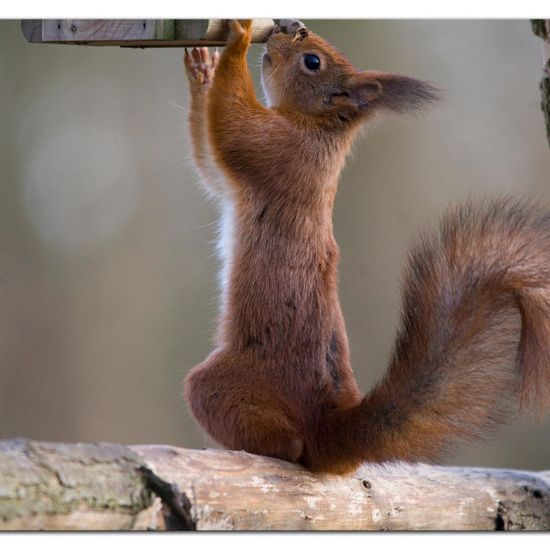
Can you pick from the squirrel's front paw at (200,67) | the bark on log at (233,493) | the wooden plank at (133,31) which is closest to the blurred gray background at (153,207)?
the squirrel's front paw at (200,67)

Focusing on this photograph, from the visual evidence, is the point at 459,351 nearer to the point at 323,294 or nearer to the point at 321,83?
the point at 323,294

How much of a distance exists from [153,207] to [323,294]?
170cm

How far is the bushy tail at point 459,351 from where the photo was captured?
7.90 ft

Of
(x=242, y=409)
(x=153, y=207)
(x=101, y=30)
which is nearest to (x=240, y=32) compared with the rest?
(x=101, y=30)

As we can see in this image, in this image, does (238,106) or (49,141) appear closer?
(238,106)

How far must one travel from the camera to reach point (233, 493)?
2.21 metres

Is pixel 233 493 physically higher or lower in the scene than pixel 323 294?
lower

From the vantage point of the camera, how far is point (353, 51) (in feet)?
11.6

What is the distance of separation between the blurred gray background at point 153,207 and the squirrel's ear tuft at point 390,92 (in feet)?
0.83

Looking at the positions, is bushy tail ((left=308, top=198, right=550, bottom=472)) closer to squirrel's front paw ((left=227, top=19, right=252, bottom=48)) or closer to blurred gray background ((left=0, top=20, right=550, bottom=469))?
squirrel's front paw ((left=227, top=19, right=252, bottom=48))

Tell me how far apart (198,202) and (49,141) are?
25.9 inches

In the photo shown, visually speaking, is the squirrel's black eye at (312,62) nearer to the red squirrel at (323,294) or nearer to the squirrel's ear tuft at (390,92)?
the red squirrel at (323,294)

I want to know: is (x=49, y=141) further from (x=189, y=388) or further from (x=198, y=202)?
(x=189, y=388)
